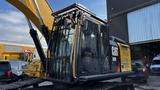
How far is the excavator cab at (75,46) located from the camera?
752cm

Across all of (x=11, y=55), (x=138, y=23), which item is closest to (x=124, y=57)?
(x=11, y=55)

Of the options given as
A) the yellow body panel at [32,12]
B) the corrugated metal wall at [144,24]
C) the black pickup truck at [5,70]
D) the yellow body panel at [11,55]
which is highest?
the corrugated metal wall at [144,24]

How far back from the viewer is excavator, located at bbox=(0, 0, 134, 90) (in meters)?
7.56

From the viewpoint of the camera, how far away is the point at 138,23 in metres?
35.0

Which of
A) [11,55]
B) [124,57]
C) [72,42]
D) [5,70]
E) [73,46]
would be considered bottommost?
[5,70]

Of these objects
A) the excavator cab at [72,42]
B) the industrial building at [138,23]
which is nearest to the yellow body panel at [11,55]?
the industrial building at [138,23]

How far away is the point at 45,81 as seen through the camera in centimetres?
818

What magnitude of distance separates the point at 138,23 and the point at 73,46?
2833 cm

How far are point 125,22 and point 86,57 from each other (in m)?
29.9

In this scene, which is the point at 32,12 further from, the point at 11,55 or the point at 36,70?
the point at 11,55

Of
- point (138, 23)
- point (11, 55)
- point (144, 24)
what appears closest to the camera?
point (11, 55)

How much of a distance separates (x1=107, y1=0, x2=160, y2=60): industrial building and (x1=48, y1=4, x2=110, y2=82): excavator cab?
2489cm

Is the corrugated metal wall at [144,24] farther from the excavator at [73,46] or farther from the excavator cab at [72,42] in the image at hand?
the excavator cab at [72,42]

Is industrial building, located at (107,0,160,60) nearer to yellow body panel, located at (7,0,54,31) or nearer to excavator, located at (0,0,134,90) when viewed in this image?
excavator, located at (0,0,134,90)
